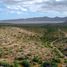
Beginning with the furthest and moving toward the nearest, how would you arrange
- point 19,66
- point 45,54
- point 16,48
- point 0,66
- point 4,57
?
point 16,48, point 45,54, point 4,57, point 19,66, point 0,66

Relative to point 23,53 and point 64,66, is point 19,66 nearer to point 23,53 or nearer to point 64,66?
point 64,66

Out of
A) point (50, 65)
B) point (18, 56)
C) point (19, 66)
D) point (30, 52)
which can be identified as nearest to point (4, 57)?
point (18, 56)

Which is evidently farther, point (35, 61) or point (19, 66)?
point (35, 61)

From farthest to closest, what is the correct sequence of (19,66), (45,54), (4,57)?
(45,54) < (4,57) < (19,66)

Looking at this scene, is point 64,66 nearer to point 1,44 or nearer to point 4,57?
point 4,57

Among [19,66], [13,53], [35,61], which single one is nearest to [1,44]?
[13,53]

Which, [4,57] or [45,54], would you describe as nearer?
[4,57]

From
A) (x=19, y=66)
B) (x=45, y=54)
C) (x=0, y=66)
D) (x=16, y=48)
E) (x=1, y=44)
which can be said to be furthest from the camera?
(x=1, y=44)

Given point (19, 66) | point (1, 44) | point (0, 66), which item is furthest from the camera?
point (1, 44)

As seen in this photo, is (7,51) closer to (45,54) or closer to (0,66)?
(45,54)
